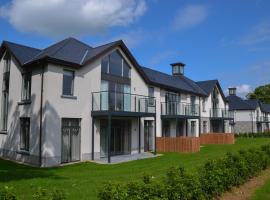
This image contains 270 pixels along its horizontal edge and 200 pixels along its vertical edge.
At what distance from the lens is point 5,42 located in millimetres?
22359

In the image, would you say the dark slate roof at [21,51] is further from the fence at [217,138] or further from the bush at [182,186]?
the fence at [217,138]

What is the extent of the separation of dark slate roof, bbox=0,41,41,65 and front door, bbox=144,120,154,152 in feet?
34.5

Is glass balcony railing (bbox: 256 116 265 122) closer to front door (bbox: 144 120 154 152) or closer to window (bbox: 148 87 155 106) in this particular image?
window (bbox: 148 87 155 106)

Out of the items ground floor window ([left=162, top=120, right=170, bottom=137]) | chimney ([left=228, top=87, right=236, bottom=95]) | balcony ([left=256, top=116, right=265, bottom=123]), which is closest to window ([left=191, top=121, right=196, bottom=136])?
ground floor window ([left=162, top=120, right=170, bottom=137])

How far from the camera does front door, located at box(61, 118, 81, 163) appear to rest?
61.7 ft

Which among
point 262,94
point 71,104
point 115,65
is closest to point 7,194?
point 71,104

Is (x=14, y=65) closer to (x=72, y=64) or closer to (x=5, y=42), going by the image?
(x=5, y=42)

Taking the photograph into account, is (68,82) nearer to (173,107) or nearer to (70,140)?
(70,140)

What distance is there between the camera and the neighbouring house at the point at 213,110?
39469 mm

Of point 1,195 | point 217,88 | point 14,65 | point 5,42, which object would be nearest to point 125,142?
point 14,65

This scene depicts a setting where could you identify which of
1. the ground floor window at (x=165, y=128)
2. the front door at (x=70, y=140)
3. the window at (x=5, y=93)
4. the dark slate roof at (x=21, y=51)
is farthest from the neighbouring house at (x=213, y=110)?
the window at (x=5, y=93)

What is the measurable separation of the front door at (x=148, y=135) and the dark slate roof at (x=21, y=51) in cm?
1053

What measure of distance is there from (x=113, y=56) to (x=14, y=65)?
701 cm

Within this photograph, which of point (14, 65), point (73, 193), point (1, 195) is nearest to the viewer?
point (1, 195)
